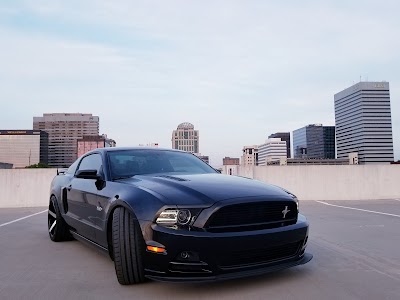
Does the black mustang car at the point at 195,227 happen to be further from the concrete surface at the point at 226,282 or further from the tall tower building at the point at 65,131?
the tall tower building at the point at 65,131

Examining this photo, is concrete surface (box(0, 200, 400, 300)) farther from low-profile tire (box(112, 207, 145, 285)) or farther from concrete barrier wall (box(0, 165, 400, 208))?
concrete barrier wall (box(0, 165, 400, 208))

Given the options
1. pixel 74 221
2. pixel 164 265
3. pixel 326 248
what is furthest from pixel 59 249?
pixel 326 248

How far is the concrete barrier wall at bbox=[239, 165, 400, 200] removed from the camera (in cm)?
1277

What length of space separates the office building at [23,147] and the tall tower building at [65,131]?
3.81m

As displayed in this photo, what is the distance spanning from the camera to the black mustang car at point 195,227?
3.07 m

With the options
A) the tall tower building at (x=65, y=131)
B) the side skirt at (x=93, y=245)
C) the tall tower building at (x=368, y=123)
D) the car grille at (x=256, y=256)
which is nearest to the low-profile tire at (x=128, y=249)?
the side skirt at (x=93, y=245)

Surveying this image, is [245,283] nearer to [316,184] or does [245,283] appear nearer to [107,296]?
[107,296]

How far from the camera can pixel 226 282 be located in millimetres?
3520

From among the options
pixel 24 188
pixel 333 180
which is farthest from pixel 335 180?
pixel 24 188

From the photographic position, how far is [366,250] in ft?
16.2

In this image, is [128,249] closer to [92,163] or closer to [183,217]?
[183,217]

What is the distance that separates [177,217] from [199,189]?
1.23 ft

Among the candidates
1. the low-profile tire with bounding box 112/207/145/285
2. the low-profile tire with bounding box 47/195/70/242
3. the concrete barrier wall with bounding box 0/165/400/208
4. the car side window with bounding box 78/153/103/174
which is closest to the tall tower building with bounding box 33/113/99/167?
the concrete barrier wall with bounding box 0/165/400/208

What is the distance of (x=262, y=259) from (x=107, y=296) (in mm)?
1314
